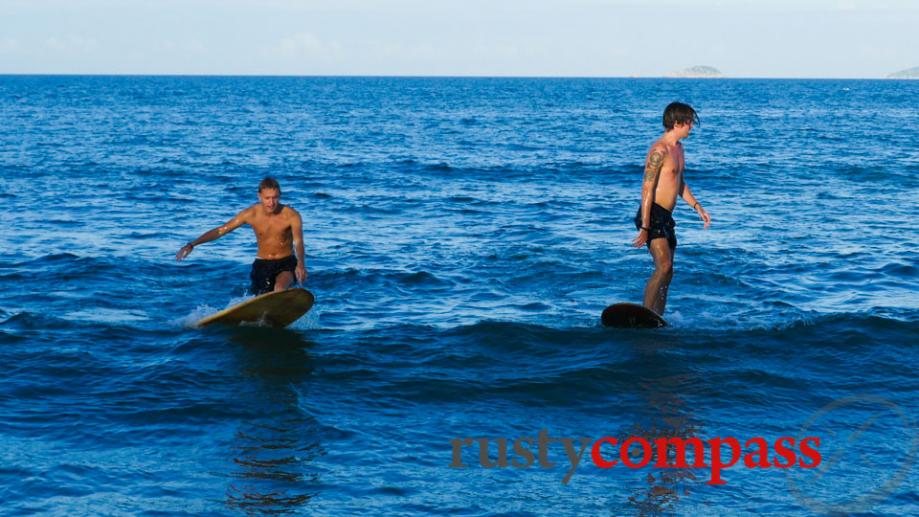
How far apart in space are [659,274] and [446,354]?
245cm

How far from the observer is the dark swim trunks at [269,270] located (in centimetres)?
1154

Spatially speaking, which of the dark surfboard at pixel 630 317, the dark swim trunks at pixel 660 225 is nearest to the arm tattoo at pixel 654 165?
the dark swim trunks at pixel 660 225

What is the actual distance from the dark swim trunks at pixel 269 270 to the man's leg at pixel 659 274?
13.1 ft

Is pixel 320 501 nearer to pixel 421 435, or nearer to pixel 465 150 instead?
pixel 421 435

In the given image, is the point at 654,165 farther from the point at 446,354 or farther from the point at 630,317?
the point at 446,354

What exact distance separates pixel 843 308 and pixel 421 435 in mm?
6969

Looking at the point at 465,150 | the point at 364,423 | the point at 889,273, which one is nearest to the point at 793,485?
the point at 364,423

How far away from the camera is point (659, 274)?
11.0 meters

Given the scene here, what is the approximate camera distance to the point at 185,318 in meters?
12.5

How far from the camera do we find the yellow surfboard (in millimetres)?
11141

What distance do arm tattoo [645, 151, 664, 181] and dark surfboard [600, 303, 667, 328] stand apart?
1460mm

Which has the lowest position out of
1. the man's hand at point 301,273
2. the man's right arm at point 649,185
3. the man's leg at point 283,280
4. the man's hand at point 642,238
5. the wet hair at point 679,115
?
the man's leg at point 283,280

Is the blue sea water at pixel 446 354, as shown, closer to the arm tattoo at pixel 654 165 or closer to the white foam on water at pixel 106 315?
the white foam on water at pixel 106 315

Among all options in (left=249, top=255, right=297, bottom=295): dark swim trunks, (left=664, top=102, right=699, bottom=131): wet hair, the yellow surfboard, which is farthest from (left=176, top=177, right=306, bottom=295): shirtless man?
(left=664, top=102, right=699, bottom=131): wet hair
